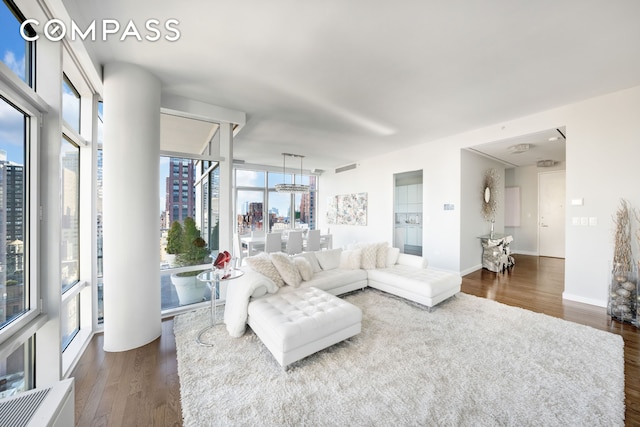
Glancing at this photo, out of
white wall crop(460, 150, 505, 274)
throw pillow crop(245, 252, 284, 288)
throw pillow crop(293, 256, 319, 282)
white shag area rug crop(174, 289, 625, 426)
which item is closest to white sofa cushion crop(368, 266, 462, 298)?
white shag area rug crop(174, 289, 625, 426)

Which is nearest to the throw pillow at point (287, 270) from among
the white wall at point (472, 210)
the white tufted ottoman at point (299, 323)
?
the white tufted ottoman at point (299, 323)

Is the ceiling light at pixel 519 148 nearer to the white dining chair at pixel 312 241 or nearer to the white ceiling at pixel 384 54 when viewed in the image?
the white ceiling at pixel 384 54

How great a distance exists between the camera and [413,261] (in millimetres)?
3992

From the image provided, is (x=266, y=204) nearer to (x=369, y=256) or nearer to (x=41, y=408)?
(x=369, y=256)

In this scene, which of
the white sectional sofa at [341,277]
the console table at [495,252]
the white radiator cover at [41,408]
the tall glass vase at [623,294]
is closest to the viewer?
the white radiator cover at [41,408]

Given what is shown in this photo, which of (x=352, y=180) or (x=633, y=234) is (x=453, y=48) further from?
(x=352, y=180)

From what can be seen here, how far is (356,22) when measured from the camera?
6.43 ft

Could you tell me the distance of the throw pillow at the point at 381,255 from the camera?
4.02 meters

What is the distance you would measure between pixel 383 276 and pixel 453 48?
2.86m

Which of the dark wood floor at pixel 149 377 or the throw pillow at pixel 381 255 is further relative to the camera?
the throw pillow at pixel 381 255

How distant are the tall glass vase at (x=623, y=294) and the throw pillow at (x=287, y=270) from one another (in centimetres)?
385

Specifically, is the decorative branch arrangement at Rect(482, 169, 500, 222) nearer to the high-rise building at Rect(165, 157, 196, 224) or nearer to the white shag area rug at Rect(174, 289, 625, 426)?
the white shag area rug at Rect(174, 289, 625, 426)

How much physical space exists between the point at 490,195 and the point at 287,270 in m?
5.18

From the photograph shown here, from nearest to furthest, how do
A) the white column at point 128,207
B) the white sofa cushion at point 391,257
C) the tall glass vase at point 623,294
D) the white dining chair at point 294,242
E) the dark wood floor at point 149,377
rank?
the dark wood floor at point 149,377
the white column at point 128,207
the tall glass vase at point 623,294
the white sofa cushion at point 391,257
the white dining chair at point 294,242
